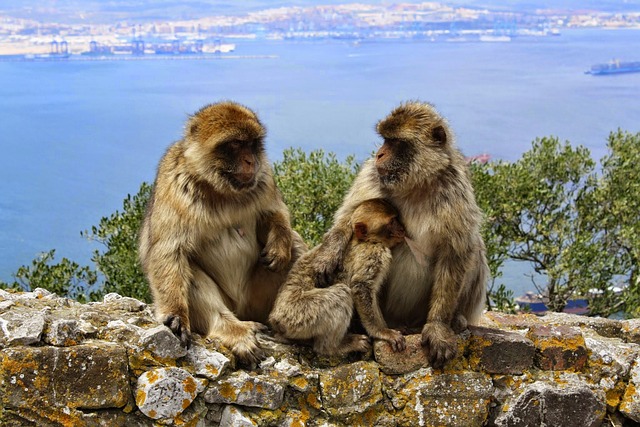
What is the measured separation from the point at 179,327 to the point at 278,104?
72694 millimetres

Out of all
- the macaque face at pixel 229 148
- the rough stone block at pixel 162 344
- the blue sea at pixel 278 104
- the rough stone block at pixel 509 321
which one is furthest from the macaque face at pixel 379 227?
the blue sea at pixel 278 104

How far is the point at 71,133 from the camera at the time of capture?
73.0m

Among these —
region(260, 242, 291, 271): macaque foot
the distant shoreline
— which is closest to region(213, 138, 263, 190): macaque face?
region(260, 242, 291, 271): macaque foot

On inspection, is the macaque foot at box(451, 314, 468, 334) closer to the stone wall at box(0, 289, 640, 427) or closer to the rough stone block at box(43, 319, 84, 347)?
the stone wall at box(0, 289, 640, 427)

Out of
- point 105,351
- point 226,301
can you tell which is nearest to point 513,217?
point 226,301

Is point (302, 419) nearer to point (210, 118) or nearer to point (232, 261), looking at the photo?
point (232, 261)

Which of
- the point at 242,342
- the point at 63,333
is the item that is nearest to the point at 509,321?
the point at 242,342

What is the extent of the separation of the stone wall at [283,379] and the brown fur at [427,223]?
30cm

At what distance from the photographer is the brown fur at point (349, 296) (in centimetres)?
430

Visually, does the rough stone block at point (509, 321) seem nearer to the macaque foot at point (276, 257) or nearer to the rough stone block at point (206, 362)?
the macaque foot at point (276, 257)

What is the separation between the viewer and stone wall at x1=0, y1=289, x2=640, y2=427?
3863mm

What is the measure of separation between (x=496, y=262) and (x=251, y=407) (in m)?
7.10

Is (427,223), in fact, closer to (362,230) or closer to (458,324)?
(362,230)

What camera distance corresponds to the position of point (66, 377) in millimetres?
3850
